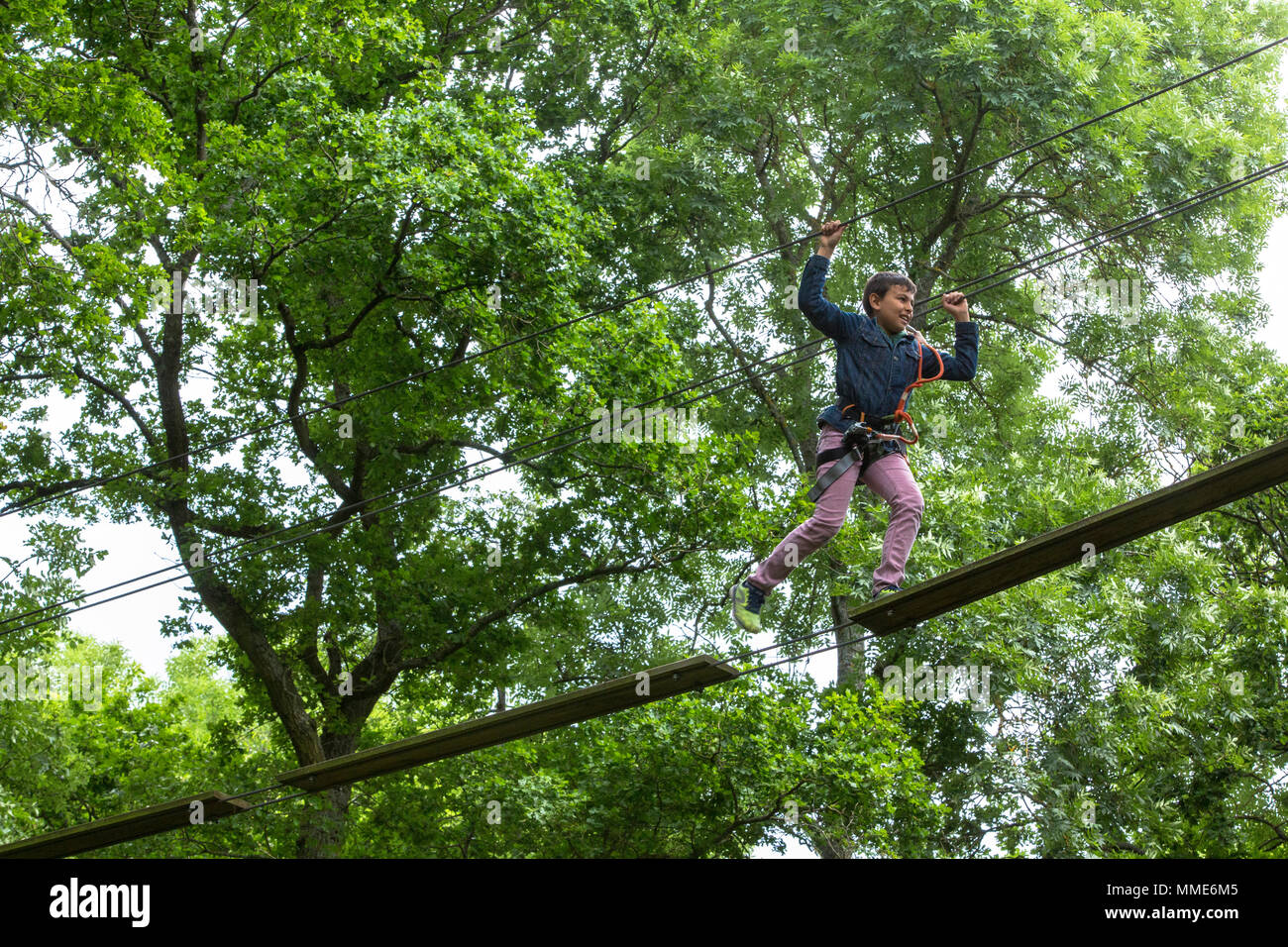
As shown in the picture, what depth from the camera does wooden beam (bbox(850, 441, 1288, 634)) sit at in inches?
218

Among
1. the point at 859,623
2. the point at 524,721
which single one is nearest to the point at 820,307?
the point at 859,623

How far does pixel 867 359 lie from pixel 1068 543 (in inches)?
49.2

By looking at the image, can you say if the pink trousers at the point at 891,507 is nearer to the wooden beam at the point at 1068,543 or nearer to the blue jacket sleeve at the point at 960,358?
the wooden beam at the point at 1068,543

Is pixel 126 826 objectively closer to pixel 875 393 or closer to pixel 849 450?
pixel 849 450

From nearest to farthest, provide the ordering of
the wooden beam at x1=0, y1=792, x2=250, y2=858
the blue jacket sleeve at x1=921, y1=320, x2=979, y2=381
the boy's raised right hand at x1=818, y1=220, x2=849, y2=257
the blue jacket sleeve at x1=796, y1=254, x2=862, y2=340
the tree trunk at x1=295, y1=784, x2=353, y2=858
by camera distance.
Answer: the boy's raised right hand at x1=818, y1=220, x2=849, y2=257 < the blue jacket sleeve at x1=796, y1=254, x2=862, y2=340 < the blue jacket sleeve at x1=921, y1=320, x2=979, y2=381 < the wooden beam at x1=0, y1=792, x2=250, y2=858 < the tree trunk at x1=295, y1=784, x2=353, y2=858

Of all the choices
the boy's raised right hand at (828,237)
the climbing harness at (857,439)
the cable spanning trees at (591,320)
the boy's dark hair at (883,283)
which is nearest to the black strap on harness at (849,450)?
the climbing harness at (857,439)

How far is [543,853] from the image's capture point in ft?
45.8

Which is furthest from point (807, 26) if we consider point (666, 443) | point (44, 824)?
point (44, 824)

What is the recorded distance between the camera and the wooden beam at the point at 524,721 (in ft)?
20.8

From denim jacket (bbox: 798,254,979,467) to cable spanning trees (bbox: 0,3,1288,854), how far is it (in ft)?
21.7

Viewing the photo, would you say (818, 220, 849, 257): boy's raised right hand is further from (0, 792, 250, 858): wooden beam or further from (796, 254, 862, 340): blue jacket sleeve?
(0, 792, 250, 858): wooden beam

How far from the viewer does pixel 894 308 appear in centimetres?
629

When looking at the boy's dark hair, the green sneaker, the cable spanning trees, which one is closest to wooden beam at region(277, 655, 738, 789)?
the green sneaker

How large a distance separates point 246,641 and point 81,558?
2.10 meters
